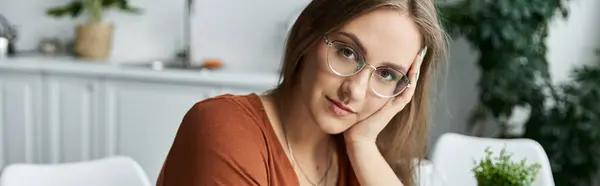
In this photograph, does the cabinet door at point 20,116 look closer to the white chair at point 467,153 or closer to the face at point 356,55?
the white chair at point 467,153

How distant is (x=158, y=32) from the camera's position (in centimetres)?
349

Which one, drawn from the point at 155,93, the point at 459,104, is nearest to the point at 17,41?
the point at 155,93

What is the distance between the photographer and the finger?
1.14 metres

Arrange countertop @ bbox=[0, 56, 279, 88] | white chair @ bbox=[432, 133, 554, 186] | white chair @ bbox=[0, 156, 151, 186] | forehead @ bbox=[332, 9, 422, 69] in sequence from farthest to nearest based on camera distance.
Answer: countertop @ bbox=[0, 56, 279, 88] → white chair @ bbox=[432, 133, 554, 186] → white chair @ bbox=[0, 156, 151, 186] → forehead @ bbox=[332, 9, 422, 69]

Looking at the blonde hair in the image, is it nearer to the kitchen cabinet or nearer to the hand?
the hand

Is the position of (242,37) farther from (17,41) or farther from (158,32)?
(17,41)

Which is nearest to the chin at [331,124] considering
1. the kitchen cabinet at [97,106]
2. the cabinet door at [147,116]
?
the kitchen cabinet at [97,106]

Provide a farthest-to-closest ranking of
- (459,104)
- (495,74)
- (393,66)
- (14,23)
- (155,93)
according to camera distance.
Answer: (14,23)
(459,104)
(155,93)
(495,74)
(393,66)

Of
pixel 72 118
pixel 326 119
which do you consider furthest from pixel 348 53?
pixel 72 118

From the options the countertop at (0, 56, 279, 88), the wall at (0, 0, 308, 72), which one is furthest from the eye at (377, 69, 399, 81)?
the wall at (0, 0, 308, 72)

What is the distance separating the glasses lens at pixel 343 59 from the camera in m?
1.07

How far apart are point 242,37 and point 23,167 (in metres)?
1.92

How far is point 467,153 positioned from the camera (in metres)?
2.09

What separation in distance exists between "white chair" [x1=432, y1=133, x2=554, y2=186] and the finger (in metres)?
0.77
